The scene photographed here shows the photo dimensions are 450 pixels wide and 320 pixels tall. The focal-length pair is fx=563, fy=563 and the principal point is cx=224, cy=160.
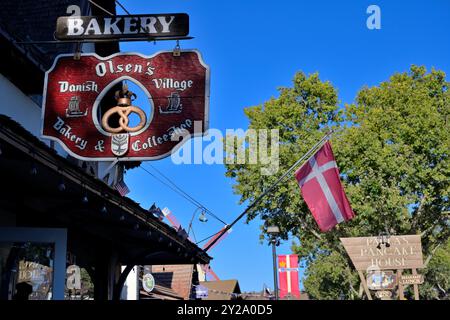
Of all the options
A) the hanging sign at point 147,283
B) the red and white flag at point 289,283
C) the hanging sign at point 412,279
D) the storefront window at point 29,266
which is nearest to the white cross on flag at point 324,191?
the storefront window at point 29,266

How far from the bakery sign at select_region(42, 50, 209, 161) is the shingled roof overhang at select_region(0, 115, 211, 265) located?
46 centimetres

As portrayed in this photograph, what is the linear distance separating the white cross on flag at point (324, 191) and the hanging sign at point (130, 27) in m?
6.32

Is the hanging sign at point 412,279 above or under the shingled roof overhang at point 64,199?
under

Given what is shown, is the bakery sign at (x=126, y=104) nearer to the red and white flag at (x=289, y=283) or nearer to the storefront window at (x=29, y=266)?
the storefront window at (x=29, y=266)

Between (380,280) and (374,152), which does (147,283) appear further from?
(374,152)

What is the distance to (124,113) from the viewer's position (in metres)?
6.51

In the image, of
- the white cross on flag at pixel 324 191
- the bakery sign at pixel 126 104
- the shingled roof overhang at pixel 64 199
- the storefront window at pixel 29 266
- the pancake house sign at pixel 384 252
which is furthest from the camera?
the pancake house sign at pixel 384 252

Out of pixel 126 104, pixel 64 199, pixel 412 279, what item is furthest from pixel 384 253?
pixel 126 104

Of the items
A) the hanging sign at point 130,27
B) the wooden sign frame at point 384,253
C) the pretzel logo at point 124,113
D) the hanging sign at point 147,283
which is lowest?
the hanging sign at point 147,283

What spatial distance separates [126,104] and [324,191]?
6.37 metres

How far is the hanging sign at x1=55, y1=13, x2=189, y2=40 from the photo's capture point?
6.59m

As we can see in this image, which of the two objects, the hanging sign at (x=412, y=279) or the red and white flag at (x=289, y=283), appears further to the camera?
the red and white flag at (x=289, y=283)

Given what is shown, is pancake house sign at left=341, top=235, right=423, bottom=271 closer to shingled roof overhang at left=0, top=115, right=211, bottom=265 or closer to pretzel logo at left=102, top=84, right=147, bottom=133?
shingled roof overhang at left=0, top=115, right=211, bottom=265

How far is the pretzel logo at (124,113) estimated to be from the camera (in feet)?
20.6
